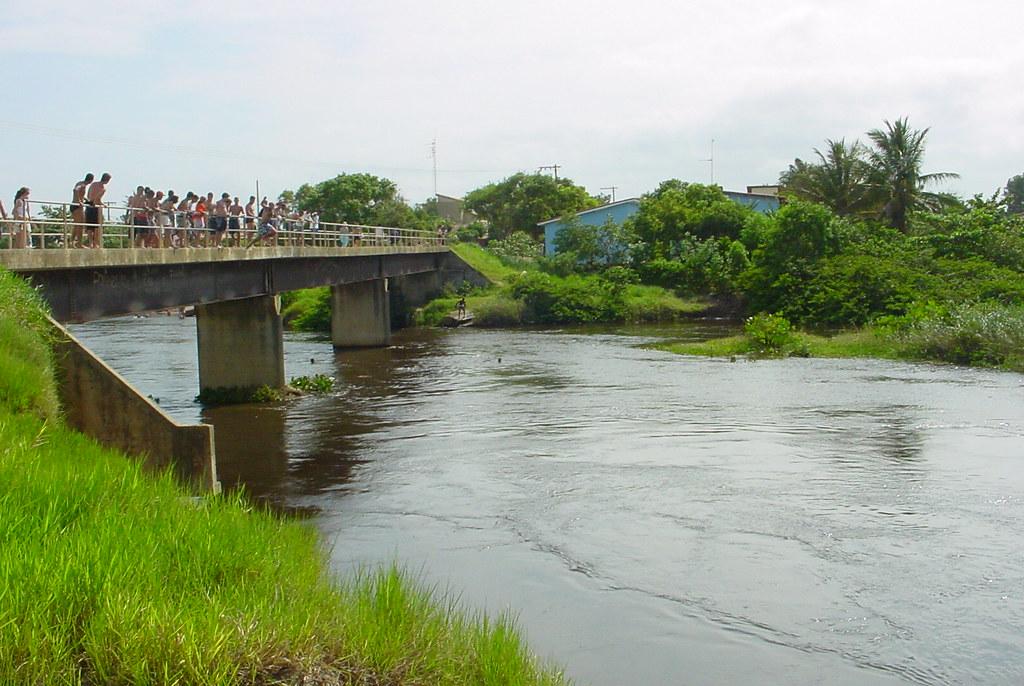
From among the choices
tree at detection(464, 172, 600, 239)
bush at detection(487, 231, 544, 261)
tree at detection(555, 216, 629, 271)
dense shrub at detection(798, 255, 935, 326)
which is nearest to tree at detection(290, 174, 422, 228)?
tree at detection(464, 172, 600, 239)

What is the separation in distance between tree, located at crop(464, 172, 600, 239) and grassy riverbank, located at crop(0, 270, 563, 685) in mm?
81005

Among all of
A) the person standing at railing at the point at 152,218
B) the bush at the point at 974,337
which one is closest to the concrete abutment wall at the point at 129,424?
the person standing at railing at the point at 152,218

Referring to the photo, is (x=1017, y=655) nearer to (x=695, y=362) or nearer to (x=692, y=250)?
(x=695, y=362)

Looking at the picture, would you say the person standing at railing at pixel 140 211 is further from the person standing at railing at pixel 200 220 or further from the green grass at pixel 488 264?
the green grass at pixel 488 264

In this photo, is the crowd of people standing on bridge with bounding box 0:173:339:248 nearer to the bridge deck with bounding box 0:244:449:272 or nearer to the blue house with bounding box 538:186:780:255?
the bridge deck with bounding box 0:244:449:272

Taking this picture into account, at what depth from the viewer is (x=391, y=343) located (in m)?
54.7

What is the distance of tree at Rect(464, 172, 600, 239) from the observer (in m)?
92.1

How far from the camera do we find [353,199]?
104m

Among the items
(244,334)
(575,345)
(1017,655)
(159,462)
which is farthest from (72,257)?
(575,345)

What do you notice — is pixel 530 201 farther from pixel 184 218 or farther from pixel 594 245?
pixel 184 218

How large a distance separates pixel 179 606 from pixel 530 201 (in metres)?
86.3

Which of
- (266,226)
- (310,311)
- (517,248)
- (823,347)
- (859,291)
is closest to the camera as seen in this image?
(266,226)

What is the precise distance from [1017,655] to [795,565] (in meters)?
3.36

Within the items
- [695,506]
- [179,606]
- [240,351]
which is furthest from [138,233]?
[179,606]
